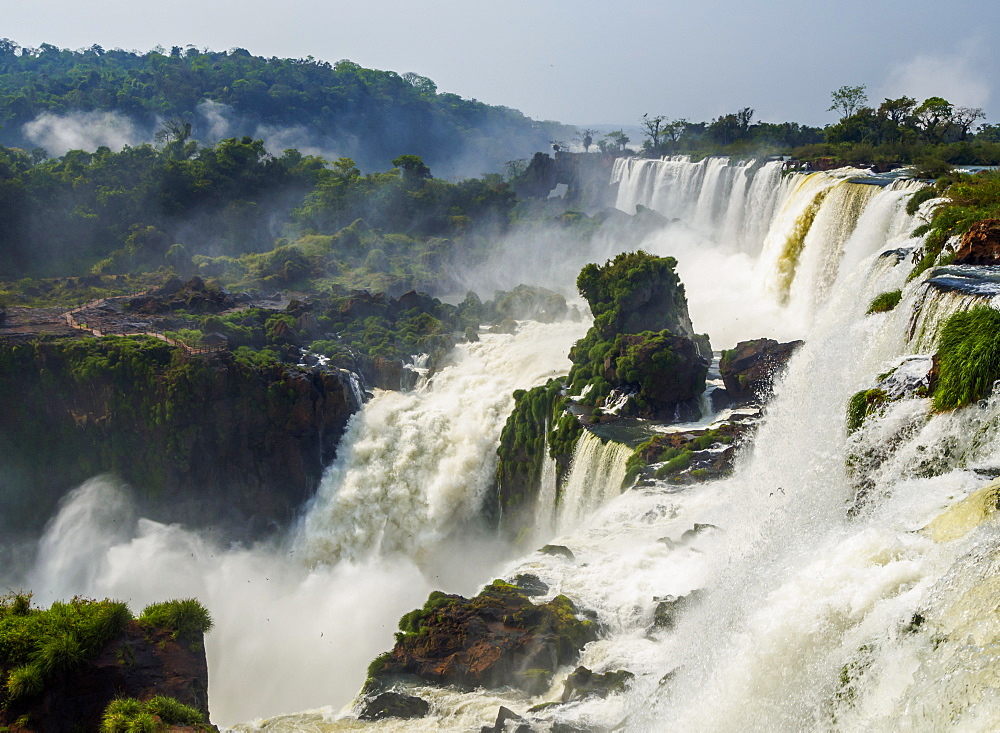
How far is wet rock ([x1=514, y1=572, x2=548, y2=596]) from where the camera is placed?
48.1 feet

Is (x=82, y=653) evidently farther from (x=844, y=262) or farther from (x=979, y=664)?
(x=844, y=262)

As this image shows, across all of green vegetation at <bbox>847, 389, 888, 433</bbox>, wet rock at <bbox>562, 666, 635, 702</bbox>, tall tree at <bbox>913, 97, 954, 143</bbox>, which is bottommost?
wet rock at <bbox>562, 666, 635, 702</bbox>

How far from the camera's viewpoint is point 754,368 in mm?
22766

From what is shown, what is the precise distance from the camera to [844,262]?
1048 inches

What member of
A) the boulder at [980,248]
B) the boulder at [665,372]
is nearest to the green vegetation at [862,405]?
the boulder at [980,248]

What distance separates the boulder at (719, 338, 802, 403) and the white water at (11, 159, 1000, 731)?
1242mm

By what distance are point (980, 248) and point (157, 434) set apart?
83.5ft

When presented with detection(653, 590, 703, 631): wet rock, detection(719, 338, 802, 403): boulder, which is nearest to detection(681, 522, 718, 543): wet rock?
detection(653, 590, 703, 631): wet rock

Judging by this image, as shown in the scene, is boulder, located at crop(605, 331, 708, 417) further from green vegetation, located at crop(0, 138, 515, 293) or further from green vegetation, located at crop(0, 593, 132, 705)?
green vegetation, located at crop(0, 138, 515, 293)

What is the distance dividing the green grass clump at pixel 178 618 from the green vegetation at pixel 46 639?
0.37 m

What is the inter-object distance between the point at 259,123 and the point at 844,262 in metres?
87.9

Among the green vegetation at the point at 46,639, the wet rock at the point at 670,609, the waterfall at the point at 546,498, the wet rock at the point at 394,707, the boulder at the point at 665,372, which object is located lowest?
the waterfall at the point at 546,498

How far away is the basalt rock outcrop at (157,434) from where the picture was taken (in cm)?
2800

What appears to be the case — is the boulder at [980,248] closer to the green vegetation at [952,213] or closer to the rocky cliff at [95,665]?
the green vegetation at [952,213]
